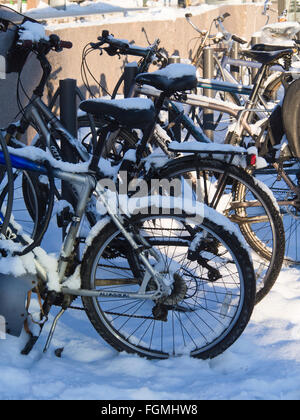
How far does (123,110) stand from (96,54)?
22.4 ft

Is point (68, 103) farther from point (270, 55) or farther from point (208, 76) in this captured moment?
point (208, 76)

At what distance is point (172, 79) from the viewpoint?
12.1 ft

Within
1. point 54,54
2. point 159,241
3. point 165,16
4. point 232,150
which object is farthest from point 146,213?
point 165,16

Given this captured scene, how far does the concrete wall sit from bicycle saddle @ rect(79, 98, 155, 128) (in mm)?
2518

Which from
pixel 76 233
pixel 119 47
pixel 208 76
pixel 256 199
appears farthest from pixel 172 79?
pixel 208 76

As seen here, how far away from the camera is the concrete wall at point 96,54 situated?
761 cm

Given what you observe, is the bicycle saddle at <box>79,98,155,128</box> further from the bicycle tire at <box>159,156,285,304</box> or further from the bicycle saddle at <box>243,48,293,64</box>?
the bicycle saddle at <box>243,48,293,64</box>

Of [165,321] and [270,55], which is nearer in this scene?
[165,321]

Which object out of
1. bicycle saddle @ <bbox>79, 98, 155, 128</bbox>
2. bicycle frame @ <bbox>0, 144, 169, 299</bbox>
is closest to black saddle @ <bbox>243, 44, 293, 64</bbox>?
bicycle saddle @ <bbox>79, 98, 155, 128</bbox>

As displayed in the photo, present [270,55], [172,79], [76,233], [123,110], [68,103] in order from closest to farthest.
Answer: [123,110], [76,233], [172,79], [68,103], [270,55]

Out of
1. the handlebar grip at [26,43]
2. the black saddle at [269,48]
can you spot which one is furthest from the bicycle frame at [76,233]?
the black saddle at [269,48]

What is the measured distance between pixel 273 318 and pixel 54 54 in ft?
18.1

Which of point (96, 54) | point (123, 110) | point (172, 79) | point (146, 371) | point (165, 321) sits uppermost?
point (96, 54)

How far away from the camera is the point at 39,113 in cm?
430
